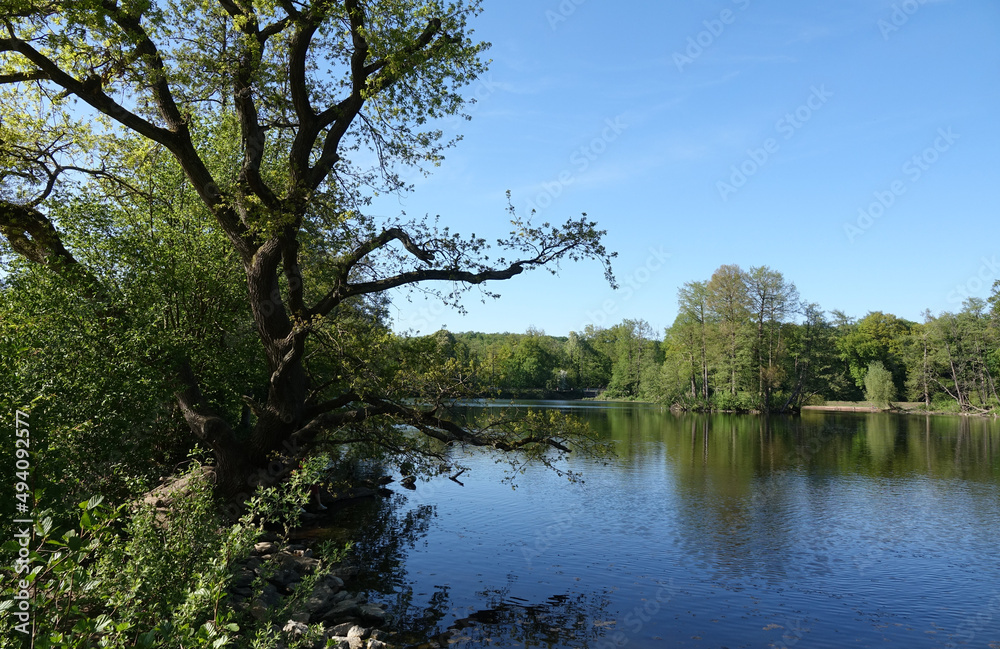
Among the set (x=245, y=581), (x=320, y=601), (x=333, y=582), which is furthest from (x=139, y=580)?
(x=333, y=582)

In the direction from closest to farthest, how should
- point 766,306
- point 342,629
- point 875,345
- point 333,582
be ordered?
point 342,629, point 333,582, point 766,306, point 875,345

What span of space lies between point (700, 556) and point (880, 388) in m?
65.2

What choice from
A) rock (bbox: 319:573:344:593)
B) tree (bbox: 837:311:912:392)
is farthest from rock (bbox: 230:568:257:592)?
tree (bbox: 837:311:912:392)

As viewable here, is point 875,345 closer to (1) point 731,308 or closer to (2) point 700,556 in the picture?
(1) point 731,308

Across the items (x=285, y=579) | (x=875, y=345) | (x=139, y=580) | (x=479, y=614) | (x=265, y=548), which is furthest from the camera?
(x=875, y=345)

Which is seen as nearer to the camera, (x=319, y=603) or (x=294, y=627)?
(x=294, y=627)

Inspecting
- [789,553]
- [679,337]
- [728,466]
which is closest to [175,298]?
[789,553]

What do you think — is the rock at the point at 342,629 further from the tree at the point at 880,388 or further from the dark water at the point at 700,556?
the tree at the point at 880,388

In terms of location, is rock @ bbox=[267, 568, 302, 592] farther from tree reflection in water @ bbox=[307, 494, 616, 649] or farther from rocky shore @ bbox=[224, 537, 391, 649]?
tree reflection in water @ bbox=[307, 494, 616, 649]

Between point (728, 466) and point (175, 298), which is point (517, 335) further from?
point (175, 298)

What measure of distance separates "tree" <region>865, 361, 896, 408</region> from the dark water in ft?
150

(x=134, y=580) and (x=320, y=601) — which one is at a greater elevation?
(x=134, y=580)

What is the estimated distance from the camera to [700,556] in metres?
14.0

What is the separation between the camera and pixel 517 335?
394ft
